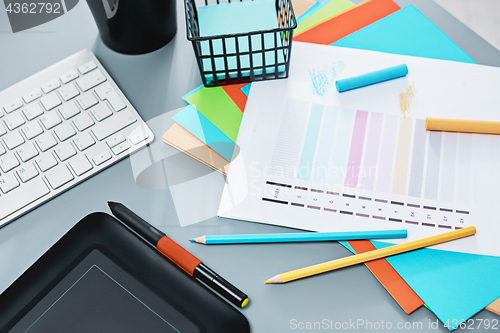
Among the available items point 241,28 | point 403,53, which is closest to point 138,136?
point 241,28

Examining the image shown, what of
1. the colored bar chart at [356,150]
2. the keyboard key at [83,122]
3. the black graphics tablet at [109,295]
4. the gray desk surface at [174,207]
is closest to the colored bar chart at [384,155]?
the colored bar chart at [356,150]

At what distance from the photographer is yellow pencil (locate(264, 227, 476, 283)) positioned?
0.42 metres

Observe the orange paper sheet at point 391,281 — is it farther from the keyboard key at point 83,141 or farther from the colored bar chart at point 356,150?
the keyboard key at point 83,141

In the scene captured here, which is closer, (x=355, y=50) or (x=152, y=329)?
(x=152, y=329)

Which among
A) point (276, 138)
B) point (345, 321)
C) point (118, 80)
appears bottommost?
point (345, 321)

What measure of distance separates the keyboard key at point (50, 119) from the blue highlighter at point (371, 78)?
421mm

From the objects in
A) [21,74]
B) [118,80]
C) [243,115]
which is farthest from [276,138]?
[21,74]

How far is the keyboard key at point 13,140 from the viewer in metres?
0.49

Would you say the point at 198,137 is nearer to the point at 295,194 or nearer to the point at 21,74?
the point at 295,194

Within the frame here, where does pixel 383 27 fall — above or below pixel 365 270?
above

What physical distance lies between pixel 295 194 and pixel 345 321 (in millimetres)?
163

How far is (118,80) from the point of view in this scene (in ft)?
1.88

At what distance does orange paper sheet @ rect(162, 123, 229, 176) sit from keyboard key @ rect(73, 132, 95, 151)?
102 mm

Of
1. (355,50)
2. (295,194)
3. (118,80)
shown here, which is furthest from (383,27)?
(118,80)
